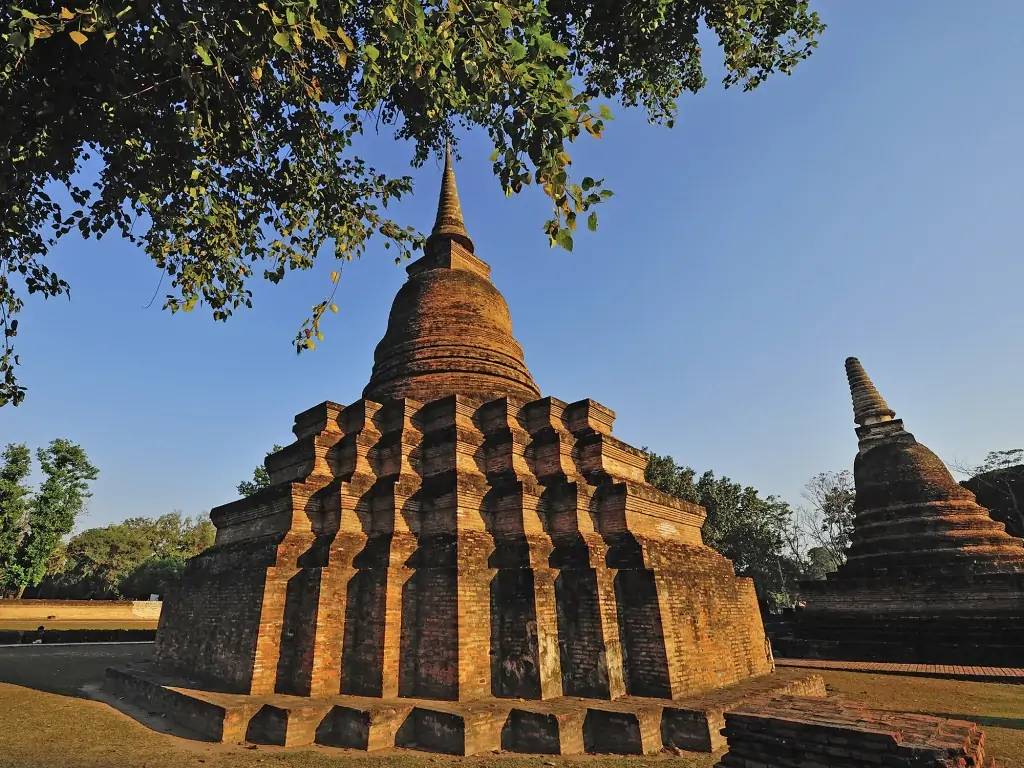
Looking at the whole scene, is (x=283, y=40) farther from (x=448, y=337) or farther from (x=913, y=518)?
(x=913, y=518)

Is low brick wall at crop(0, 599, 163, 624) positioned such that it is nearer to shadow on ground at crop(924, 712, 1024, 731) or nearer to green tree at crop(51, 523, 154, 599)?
green tree at crop(51, 523, 154, 599)

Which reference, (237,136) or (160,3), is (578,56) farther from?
(160,3)

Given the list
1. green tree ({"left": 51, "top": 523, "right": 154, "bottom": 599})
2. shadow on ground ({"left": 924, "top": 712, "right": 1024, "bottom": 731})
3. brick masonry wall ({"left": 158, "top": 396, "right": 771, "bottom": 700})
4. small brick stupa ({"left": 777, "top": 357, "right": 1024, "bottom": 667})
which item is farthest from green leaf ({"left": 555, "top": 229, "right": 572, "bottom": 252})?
green tree ({"left": 51, "top": 523, "right": 154, "bottom": 599})

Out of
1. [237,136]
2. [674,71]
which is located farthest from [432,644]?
[674,71]

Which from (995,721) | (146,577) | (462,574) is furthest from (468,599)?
(146,577)

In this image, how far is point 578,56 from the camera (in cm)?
905

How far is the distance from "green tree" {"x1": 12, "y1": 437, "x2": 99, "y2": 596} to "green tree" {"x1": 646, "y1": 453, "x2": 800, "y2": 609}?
3536 cm

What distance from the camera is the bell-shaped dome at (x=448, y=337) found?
13.4 m

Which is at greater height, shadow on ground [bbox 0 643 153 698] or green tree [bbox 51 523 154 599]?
green tree [bbox 51 523 154 599]

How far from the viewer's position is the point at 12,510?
32938mm

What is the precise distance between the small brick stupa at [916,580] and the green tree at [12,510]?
40.9 meters

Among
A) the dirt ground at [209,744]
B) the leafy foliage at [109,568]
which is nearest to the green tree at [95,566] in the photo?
the leafy foliage at [109,568]

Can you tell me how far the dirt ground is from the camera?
667cm

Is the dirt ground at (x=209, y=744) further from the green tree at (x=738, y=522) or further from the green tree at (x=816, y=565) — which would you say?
the green tree at (x=816, y=565)
